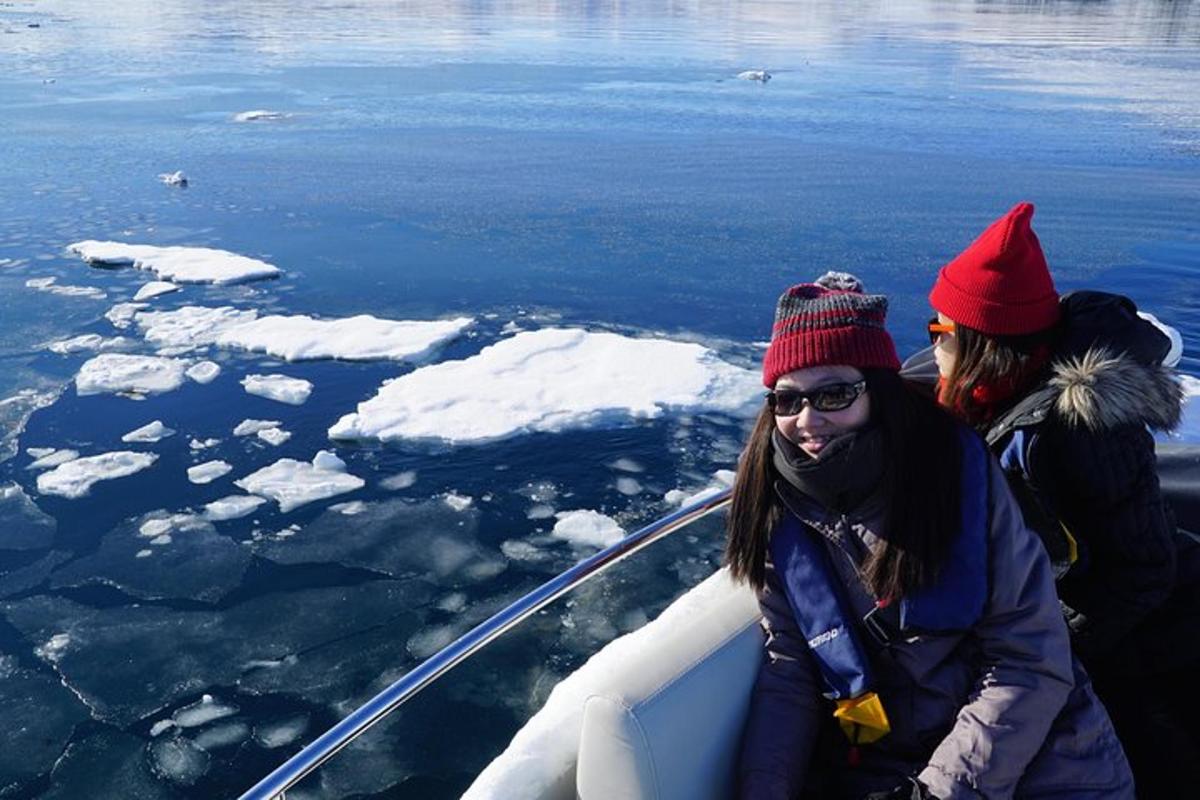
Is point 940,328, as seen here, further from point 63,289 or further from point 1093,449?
point 63,289

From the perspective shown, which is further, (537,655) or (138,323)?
(138,323)

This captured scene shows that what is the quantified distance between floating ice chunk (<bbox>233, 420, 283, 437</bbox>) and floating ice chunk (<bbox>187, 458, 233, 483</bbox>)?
12.8 inches

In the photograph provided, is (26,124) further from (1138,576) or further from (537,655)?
(1138,576)

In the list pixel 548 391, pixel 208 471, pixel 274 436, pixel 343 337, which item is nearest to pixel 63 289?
pixel 343 337

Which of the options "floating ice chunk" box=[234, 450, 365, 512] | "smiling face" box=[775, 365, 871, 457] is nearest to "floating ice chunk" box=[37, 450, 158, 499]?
"floating ice chunk" box=[234, 450, 365, 512]

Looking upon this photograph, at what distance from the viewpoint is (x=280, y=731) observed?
3.24 metres

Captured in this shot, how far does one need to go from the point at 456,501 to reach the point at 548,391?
121cm

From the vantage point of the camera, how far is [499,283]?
7590 mm

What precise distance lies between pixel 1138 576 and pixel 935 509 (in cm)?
60

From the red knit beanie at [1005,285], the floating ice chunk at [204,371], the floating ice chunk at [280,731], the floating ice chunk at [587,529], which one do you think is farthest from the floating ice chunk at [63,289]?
the red knit beanie at [1005,285]

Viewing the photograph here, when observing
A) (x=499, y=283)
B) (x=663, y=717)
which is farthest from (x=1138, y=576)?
(x=499, y=283)

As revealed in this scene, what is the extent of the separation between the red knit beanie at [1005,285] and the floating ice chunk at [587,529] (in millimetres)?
2269

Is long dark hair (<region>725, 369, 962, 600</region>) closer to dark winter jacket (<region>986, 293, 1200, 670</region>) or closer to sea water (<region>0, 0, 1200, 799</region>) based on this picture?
dark winter jacket (<region>986, 293, 1200, 670</region>)

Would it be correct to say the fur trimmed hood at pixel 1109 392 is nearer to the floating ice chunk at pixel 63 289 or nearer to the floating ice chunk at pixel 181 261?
the floating ice chunk at pixel 181 261
